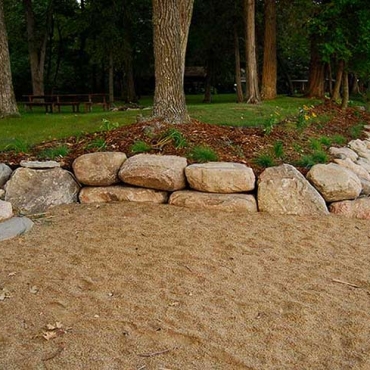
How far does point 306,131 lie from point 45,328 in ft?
20.2

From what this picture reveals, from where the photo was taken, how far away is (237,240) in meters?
4.07

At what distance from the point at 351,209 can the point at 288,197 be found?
755 mm

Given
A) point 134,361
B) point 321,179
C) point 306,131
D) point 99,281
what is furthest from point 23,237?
point 306,131

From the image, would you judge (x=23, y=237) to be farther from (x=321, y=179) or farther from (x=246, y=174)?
(x=321, y=179)

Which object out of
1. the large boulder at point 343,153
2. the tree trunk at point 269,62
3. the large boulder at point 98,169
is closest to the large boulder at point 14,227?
the large boulder at point 98,169

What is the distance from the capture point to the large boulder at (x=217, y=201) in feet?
16.1

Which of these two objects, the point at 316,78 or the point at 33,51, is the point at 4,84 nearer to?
the point at 316,78

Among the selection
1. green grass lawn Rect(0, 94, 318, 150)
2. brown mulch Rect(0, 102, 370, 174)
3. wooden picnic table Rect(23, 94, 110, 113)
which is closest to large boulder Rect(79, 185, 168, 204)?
brown mulch Rect(0, 102, 370, 174)

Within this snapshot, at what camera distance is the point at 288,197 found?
4965 millimetres

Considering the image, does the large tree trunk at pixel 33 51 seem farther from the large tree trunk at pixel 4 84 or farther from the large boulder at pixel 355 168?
the large boulder at pixel 355 168

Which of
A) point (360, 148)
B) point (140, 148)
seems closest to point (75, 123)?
point (140, 148)

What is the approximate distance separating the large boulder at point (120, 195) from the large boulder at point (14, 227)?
2.86 feet

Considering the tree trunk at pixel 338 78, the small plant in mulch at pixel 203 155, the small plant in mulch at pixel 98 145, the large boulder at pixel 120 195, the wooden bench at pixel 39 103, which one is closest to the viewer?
the large boulder at pixel 120 195

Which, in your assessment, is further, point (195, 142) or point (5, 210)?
point (195, 142)
